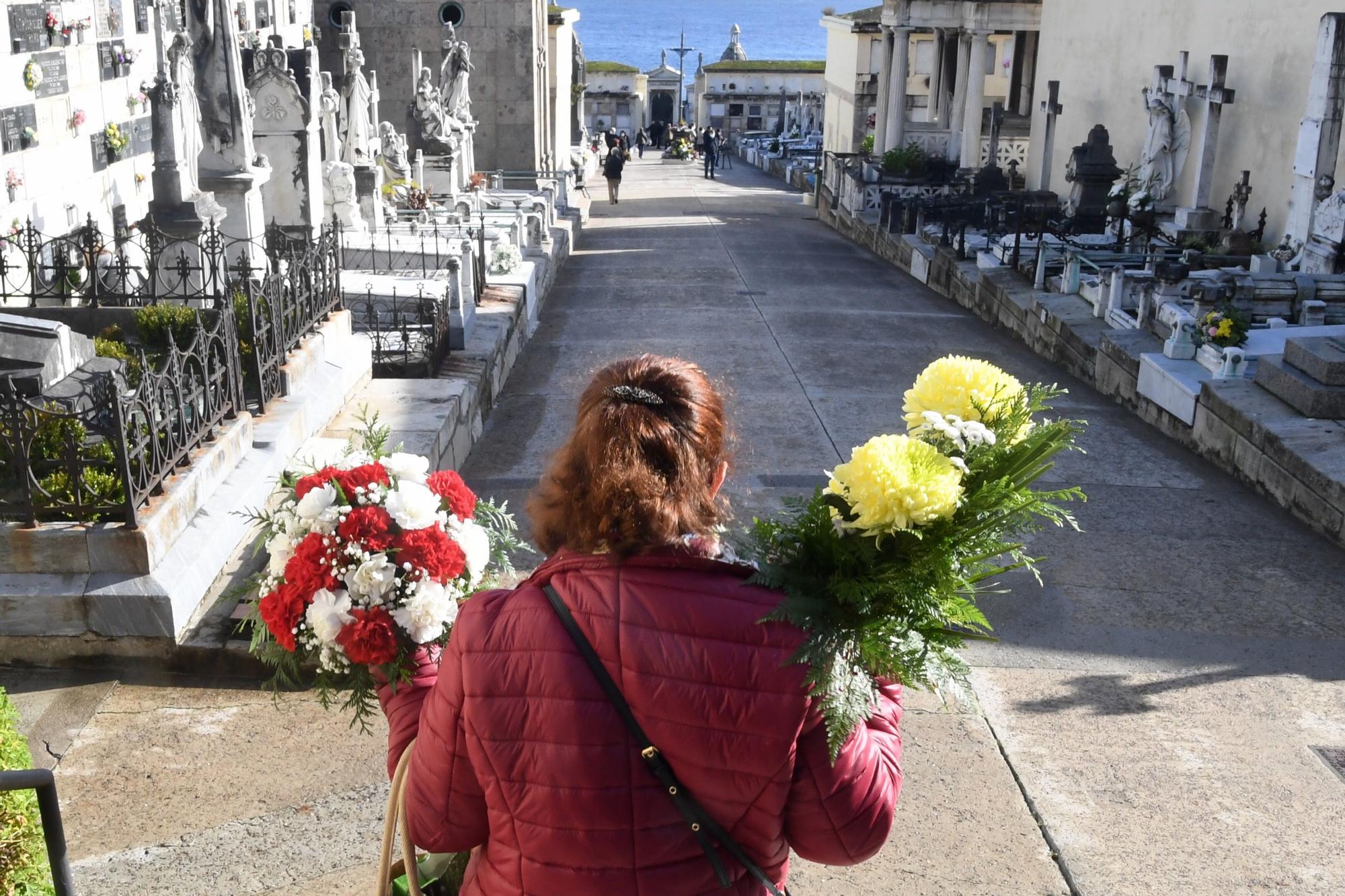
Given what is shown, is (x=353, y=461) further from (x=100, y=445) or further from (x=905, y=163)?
(x=905, y=163)

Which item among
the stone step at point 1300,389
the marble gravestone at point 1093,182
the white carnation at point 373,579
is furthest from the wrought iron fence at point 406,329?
the marble gravestone at point 1093,182

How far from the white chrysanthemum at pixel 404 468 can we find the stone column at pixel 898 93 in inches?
1084

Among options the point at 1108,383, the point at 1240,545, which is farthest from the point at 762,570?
the point at 1108,383

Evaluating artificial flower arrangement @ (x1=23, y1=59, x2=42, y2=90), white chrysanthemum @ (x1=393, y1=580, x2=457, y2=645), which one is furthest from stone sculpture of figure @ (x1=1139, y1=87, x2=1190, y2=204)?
white chrysanthemum @ (x1=393, y1=580, x2=457, y2=645)

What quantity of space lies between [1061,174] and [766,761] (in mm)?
25369

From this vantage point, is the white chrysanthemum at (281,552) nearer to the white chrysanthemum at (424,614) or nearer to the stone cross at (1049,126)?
the white chrysanthemum at (424,614)

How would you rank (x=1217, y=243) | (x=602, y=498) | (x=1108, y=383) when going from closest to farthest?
(x=602, y=498) < (x=1108, y=383) < (x=1217, y=243)

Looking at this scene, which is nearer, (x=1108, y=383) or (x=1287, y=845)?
(x=1287, y=845)

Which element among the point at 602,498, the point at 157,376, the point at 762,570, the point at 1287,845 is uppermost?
the point at 602,498

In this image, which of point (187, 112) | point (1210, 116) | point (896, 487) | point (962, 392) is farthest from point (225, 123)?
point (1210, 116)

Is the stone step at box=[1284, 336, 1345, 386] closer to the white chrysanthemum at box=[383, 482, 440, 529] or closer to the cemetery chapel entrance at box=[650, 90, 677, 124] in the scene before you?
the white chrysanthemum at box=[383, 482, 440, 529]

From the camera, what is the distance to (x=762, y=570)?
6.98 feet

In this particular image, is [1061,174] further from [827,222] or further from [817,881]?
[817,881]

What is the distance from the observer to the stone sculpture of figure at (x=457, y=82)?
2277 cm
